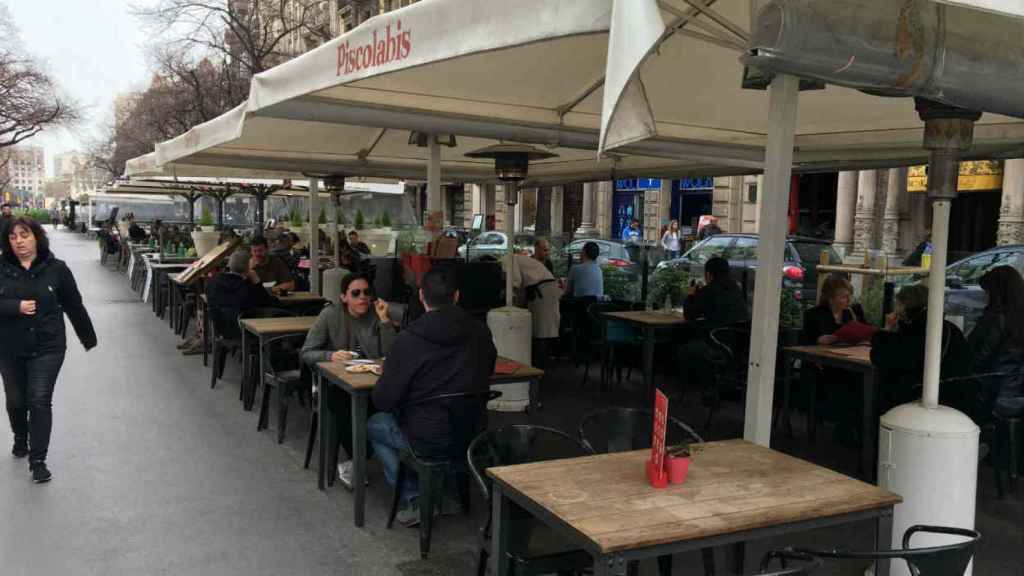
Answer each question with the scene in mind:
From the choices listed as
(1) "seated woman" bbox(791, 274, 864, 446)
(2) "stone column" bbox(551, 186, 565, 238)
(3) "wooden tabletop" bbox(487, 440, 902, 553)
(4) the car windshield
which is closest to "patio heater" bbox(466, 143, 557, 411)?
(1) "seated woman" bbox(791, 274, 864, 446)

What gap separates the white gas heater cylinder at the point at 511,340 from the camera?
24.2 ft

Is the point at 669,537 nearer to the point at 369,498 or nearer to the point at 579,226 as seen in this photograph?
the point at 369,498

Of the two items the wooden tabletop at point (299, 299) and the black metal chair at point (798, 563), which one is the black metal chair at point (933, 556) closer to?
the black metal chair at point (798, 563)

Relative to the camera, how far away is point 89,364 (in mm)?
9836

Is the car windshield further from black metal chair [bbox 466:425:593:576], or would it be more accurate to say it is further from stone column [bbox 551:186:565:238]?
stone column [bbox 551:186:565:238]

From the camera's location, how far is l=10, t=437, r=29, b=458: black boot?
19.5 ft

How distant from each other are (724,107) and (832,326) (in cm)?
236

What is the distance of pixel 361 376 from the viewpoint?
4.80m

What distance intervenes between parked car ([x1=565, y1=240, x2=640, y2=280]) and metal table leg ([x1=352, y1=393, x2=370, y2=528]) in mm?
6798

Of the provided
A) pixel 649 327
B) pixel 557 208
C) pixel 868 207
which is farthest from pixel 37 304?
pixel 557 208

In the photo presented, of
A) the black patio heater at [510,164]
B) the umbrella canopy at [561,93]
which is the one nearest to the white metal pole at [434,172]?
the black patio heater at [510,164]

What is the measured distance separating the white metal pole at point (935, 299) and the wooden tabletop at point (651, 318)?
4.11 metres

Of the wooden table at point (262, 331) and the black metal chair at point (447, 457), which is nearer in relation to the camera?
the black metal chair at point (447, 457)

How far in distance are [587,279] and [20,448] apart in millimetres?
6180
